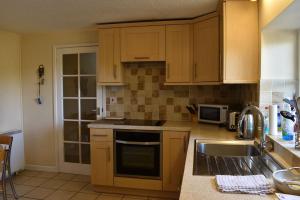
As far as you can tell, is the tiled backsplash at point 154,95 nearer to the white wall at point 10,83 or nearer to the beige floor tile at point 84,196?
the beige floor tile at point 84,196

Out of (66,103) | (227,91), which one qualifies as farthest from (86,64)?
(227,91)

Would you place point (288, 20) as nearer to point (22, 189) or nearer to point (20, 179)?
point (22, 189)

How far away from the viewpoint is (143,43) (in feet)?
10.3

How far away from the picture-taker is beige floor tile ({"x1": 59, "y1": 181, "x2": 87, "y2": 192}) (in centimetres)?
321

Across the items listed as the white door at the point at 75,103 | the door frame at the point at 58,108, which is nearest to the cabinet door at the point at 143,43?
the white door at the point at 75,103

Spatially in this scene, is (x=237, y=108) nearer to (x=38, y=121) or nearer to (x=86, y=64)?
(x=86, y=64)

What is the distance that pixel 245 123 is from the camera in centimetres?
220

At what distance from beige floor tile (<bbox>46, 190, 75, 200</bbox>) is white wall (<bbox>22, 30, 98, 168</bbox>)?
0.83 metres

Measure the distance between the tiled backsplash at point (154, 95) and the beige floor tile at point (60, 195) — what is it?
1.18m

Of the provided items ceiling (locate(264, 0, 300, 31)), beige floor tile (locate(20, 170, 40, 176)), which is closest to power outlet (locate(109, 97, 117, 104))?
beige floor tile (locate(20, 170, 40, 176))

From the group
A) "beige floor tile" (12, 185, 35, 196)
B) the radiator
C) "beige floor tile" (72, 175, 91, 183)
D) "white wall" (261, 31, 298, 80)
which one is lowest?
"beige floor tile" (12, 185, 35, 196)

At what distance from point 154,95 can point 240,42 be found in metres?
1.47

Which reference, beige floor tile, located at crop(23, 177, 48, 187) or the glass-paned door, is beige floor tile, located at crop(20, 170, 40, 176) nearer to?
beige floor tile, located at crop(23, 177, 48, 187)

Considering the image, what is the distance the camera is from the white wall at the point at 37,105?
3.79m
